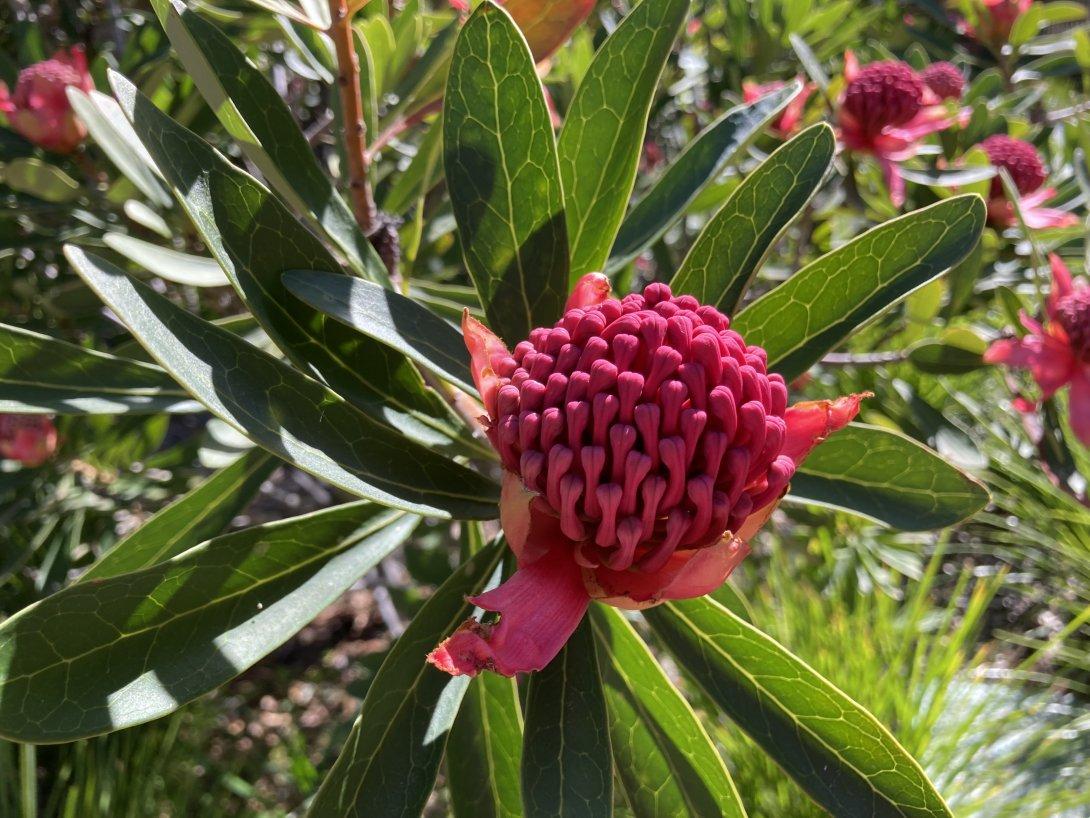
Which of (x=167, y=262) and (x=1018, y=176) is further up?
(x=167, y=262)

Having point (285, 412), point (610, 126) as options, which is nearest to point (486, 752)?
point (285, 412)

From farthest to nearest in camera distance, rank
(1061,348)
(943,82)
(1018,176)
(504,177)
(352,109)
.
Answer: (943,82)
(1018,176)
(1061,348)
(352,109)
(504,177)

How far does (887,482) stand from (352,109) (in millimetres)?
764

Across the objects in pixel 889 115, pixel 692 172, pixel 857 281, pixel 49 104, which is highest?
pixel 49 104

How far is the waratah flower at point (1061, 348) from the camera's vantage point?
139cm

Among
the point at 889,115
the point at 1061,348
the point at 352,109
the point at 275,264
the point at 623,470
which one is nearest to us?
the point at 623,470

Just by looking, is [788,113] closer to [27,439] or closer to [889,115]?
[889,115]

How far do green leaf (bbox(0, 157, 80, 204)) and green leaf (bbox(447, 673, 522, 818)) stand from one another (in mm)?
1091

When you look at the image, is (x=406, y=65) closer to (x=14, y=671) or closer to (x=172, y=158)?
(x=172, y=158)

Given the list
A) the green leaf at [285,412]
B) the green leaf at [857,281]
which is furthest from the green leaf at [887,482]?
the green leaf at [285,412]

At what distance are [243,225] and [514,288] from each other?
29 centimetres

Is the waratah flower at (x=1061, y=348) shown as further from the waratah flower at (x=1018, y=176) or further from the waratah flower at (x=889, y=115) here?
the waratah flower at (x=889, y=115)

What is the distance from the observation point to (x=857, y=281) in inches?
34.9

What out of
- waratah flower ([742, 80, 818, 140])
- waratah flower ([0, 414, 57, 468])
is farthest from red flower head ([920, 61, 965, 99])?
waratah flower ([0, 414, 57, 468])
